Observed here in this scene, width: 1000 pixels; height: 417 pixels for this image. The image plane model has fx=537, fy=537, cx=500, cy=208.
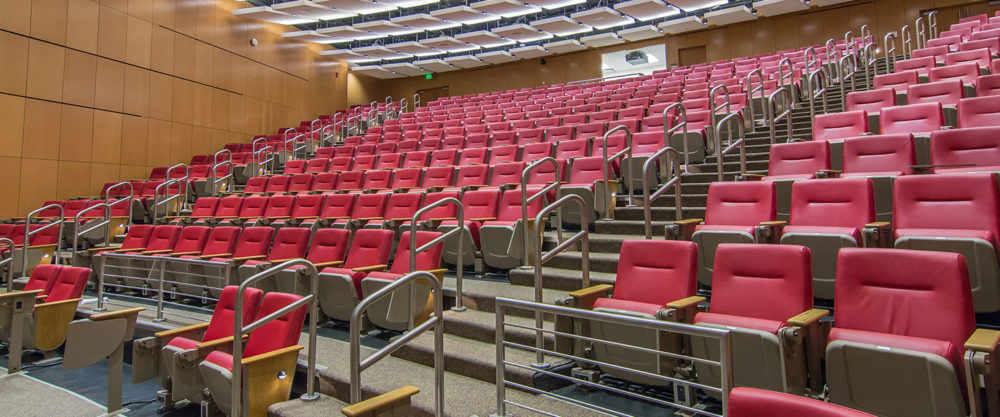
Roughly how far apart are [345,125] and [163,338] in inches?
277

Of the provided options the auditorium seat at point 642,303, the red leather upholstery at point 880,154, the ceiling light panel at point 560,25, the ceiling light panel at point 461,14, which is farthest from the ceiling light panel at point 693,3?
the auditorium seat at point 642,303

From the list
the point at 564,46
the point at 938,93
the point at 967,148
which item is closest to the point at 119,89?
the point at 564,46

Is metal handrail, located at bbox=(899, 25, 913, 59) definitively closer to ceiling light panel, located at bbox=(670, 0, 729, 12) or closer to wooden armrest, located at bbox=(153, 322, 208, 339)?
ceiling light panel, located at bbox=(670, 0, 729, 12)

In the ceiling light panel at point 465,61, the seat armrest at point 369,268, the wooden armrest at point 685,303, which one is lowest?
the wooden armrest at point 685,303

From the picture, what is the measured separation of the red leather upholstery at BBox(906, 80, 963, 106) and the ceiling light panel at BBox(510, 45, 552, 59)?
7.23 meters

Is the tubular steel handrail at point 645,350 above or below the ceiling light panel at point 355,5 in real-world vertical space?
below

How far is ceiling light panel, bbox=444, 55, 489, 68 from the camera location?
35.8 ft

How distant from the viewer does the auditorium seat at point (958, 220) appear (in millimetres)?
1689

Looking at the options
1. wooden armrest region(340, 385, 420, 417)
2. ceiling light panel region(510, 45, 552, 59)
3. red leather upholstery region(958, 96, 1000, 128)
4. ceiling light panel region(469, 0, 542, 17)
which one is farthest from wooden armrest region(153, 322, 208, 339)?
ceiling light panel region(510, 45, 552, 59)

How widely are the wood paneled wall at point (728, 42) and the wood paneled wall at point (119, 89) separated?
316 cm

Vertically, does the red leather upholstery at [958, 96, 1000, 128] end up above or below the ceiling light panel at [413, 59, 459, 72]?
below

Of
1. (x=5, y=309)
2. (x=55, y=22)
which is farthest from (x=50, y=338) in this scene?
(x=55, y=22)

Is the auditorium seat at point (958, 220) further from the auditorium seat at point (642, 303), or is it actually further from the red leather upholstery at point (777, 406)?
the red leather upholstery at point (777, 406)

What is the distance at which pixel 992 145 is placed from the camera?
2518 mm
